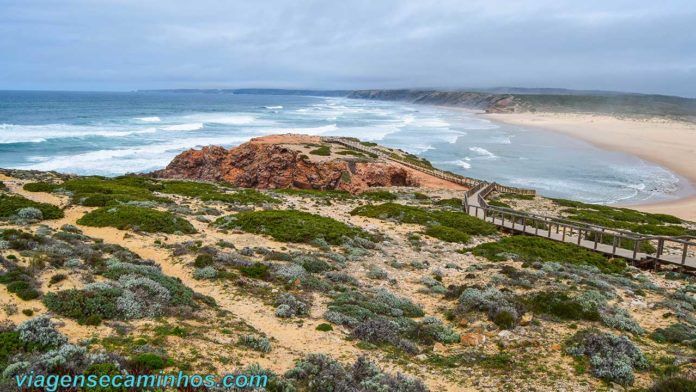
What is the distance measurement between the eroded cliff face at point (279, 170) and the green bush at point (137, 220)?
20.0m

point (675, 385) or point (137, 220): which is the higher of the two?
point (137, 220)

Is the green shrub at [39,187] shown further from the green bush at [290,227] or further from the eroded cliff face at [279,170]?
the eroded cliff face at [279,170]

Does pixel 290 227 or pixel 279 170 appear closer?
pixel 290 227

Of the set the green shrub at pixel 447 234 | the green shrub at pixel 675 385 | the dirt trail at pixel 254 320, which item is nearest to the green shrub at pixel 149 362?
the dirt trail at pixel 254 320

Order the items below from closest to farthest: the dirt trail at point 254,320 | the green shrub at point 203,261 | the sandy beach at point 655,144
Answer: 1. the dirt trail at point 254,320
2. the green shrub at point 203,261
3. the sandy beach at point 655,144

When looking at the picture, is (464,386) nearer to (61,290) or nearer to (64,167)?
(61,290)

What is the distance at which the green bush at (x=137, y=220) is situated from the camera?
1670 centimetres

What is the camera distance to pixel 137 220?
55.9 feet

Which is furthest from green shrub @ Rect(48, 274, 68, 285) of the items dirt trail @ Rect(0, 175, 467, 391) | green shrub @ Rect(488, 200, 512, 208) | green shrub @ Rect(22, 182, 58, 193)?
green shrub @ Rect(488, 200, 512, 208)

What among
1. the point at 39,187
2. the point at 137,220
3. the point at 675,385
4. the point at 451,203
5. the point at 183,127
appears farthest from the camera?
the point at 183,127

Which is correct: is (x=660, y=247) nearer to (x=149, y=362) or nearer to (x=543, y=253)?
(x=543, y=253)

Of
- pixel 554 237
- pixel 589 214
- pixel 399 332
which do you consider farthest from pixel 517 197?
pixel 399 332

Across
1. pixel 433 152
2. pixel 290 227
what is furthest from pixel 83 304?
pixel 433 152

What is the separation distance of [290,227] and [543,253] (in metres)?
10.4
